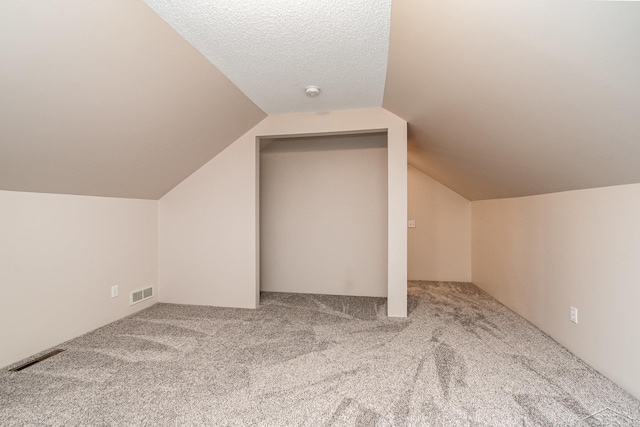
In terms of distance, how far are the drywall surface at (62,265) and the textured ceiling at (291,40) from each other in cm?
182

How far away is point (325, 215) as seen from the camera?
14.0 ft

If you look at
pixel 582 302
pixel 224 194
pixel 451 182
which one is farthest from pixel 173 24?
pixel 451 182

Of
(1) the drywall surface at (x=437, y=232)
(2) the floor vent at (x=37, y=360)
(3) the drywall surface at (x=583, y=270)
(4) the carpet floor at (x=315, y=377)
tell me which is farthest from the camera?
(1) the drywall surface at (x=437, y=232)

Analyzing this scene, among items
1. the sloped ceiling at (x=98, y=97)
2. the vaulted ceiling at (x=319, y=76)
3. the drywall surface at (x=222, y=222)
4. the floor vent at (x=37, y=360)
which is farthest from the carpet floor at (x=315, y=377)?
the sloped ceiling at (x=98, y=97)

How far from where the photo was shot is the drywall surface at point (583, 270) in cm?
183

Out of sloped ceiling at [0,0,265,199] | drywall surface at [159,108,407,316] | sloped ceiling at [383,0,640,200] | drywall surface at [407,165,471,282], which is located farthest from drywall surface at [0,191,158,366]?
drywall surface at [407,165,471,282]

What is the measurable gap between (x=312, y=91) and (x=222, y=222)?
188 centimetres

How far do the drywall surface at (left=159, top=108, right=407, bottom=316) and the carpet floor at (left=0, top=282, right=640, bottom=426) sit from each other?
23.2 inches

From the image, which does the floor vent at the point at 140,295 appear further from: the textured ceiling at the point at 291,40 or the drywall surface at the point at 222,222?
the textured ceiling at the point at 291,40

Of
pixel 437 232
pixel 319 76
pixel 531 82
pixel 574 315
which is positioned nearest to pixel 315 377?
pixel 574 315

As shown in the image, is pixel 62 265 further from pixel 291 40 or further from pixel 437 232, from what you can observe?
pixel 437 232

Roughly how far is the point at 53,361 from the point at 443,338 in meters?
3.11

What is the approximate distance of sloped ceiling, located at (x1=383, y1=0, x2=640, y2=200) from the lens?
4.01 ft

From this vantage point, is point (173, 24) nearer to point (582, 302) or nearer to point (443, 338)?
point (443, 338)
